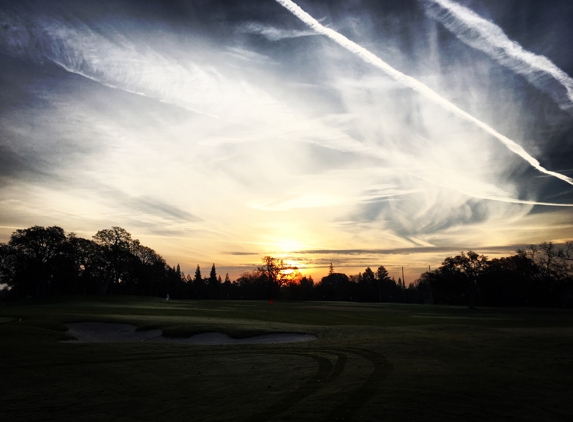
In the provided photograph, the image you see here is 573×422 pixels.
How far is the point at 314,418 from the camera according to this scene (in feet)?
32.2

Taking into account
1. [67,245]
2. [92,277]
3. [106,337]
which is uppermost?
[67,245]

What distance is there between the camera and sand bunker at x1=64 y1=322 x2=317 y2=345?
27.8 meters

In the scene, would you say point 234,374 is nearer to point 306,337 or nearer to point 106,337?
point 306,337

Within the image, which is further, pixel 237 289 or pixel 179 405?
pixel 237 289

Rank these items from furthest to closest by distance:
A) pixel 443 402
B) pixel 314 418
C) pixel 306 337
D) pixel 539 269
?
pixel 539 269 < pixel 306 337 < pixel 443 402 < pixel 314 418

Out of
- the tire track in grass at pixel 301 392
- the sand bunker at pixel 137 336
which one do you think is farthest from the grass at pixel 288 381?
the sand bunker at pixel 137 336

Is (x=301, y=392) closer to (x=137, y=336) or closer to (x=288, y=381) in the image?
(x=288, y=381)

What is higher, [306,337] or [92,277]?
[92,277]

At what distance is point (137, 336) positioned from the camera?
31.2 m

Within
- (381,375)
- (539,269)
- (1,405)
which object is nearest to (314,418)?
(381,375)

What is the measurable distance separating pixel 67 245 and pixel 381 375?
346 feet

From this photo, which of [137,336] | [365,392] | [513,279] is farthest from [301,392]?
[513,279]

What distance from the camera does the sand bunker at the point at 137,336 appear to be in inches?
1094

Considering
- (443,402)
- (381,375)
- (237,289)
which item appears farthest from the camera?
(237,289)
